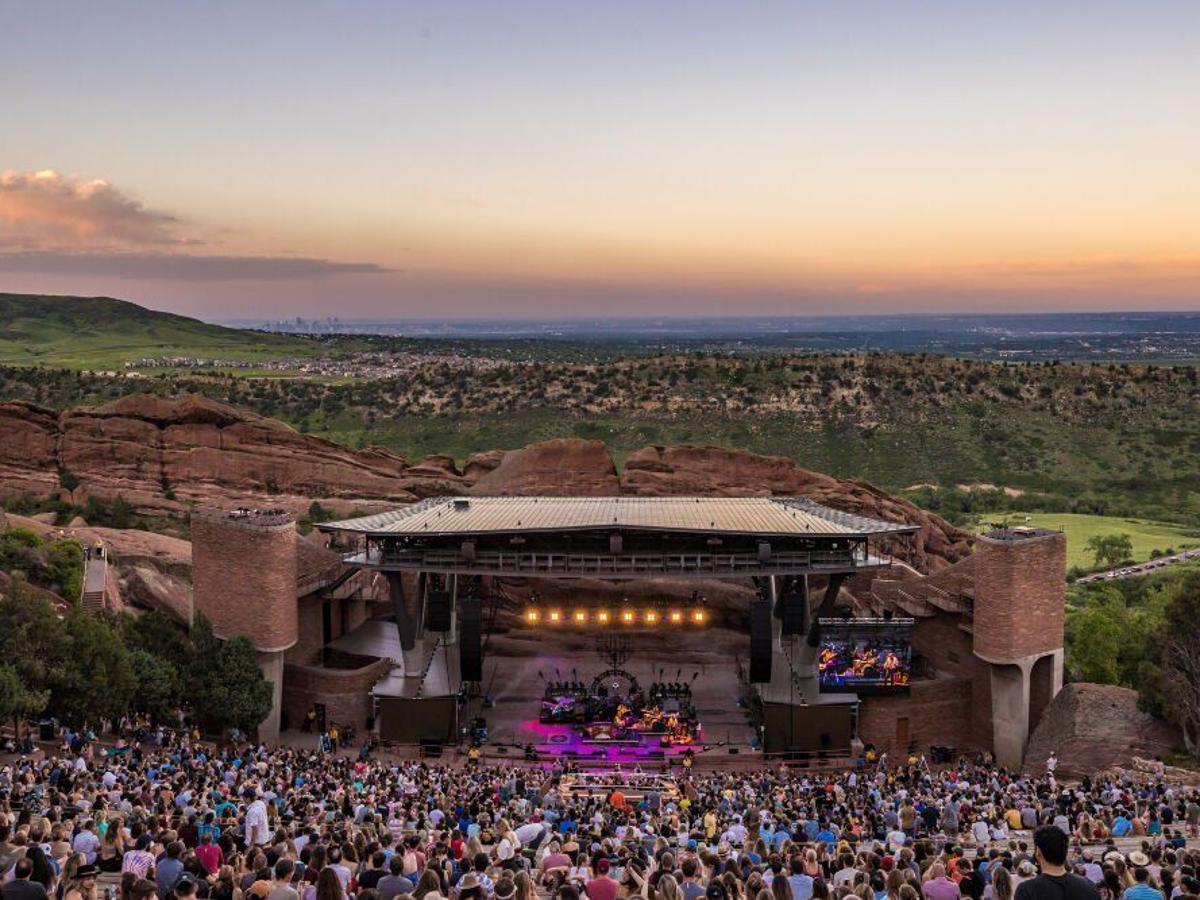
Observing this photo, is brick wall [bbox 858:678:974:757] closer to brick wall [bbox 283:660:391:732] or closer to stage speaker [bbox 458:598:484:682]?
stage speaker [bbox 458:598:484:682]

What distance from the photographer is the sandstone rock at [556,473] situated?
53281 mm

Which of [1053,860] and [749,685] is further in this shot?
[749,685]

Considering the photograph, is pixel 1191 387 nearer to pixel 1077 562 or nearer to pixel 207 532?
pixel 1077 562

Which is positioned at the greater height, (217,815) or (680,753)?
(217,815)

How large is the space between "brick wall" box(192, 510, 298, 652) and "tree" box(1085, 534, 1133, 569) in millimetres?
47985

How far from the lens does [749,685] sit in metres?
40.6

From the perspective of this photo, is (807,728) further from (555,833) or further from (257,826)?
(257,826)

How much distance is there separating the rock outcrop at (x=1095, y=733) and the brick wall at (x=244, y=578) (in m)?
25.9

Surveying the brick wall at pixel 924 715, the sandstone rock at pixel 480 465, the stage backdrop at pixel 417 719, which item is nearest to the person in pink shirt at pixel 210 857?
the stage backdrop at pixel 417 719

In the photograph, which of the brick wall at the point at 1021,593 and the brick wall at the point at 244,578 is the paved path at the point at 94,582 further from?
the brick wall at the point at 1021,593

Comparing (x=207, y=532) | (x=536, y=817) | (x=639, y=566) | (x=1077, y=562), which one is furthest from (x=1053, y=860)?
(x=1077, y=562)

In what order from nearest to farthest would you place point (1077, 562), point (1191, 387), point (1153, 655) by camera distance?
point (1153, 655) → point (1077, 562) → point (1191, 387)

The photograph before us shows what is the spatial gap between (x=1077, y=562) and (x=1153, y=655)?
31172 millimetres

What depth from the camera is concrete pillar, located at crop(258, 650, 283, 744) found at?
3628 cm
